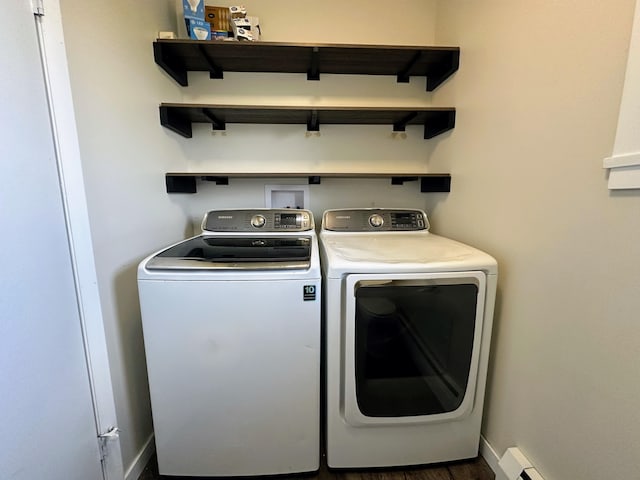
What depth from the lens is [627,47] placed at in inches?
27.0

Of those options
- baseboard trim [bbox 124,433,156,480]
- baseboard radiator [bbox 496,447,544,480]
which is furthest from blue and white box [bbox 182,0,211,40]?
baseboard radiator [bbox 496,447,544,480]

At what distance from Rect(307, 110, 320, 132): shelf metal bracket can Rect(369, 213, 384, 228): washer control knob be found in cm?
67

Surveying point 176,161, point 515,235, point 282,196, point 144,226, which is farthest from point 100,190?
point 515,235

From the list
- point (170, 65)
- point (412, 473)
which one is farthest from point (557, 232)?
point (170, 65)

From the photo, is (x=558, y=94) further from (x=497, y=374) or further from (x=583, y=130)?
(x=497, y=374)

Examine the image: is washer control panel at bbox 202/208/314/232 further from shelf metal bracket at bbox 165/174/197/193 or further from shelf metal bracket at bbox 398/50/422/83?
shelf metal bracket at bbox 398/50/422/83

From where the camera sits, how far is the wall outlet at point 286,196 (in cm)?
185

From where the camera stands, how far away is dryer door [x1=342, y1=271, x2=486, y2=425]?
105 cm

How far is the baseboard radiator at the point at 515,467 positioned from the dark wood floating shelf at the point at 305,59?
180 cm

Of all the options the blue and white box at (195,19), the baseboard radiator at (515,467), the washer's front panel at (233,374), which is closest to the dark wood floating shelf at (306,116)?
the blue and white box at (195,19)

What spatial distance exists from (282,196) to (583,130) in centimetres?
148

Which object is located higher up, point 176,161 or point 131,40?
point 131,40

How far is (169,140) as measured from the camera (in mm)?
1535

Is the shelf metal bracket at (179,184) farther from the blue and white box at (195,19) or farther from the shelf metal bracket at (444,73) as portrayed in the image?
the shelf metal bracket at (444,73)
